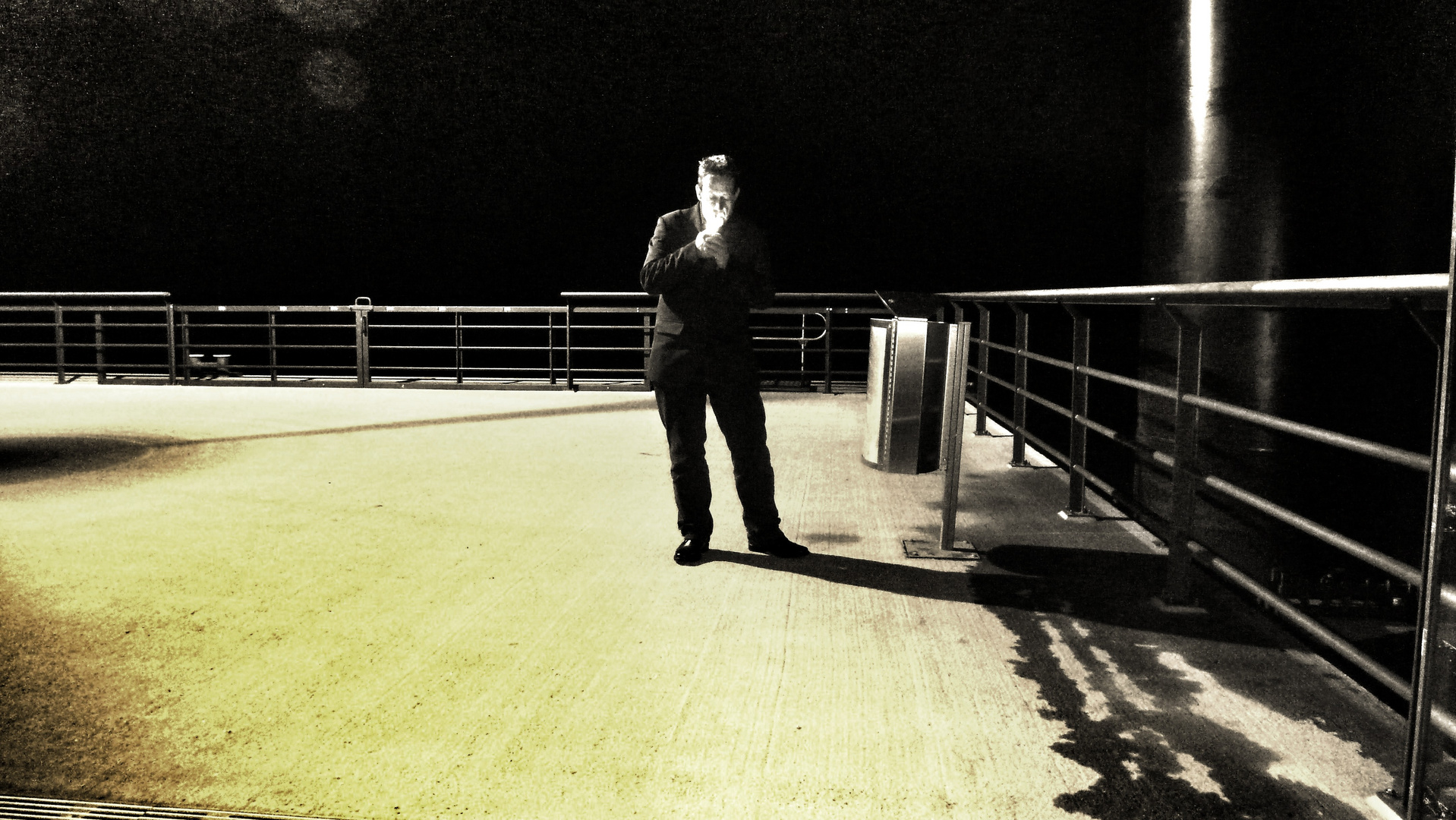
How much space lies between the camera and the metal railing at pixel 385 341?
10.8m

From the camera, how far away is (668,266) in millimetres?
3449

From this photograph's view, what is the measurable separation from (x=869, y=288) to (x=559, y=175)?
10.6 metres

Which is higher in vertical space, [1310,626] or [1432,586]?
[1432,586]

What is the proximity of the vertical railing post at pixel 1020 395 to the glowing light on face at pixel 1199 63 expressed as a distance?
1308 mm

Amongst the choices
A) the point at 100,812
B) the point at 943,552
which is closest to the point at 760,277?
the point at 943,552

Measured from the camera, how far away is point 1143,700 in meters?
2.28

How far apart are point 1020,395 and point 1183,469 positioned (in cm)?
274

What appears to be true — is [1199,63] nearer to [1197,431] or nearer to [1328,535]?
[1197,431]

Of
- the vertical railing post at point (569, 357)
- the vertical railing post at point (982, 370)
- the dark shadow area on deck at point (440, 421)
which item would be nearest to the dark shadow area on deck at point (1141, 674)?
the vertical railing post at point (982, 370)

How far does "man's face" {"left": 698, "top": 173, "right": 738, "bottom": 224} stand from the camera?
3.46m

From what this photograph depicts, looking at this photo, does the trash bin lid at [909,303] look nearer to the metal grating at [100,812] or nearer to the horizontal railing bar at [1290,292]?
the horizontal railing bar at [1290,292]

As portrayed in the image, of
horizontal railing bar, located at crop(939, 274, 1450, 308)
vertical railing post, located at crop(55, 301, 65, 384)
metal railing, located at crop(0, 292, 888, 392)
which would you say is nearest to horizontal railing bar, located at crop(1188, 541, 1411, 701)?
horizontal railing bar, located at crop(939, 274, 1450, 308)

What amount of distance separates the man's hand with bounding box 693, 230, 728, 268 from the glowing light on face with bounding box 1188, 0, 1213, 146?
2.89 m

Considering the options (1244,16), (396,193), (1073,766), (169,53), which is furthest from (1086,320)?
(396,193)
